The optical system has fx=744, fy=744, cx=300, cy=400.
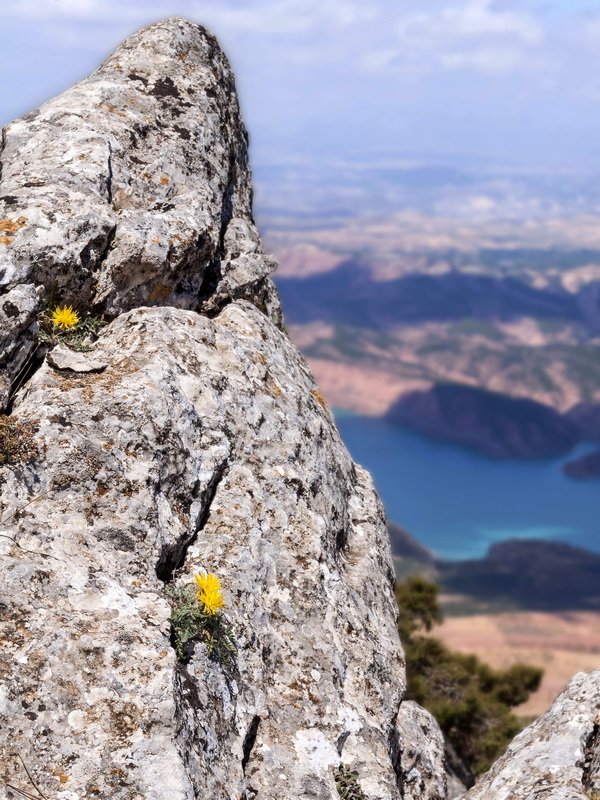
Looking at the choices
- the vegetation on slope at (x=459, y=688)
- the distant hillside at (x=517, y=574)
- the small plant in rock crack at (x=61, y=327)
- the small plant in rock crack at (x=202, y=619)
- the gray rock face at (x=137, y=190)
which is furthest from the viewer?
the distant hillside at (x=517, y=574)

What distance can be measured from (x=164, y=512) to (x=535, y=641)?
78.0 meters

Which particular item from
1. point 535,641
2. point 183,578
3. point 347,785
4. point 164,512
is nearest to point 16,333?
point 164,512

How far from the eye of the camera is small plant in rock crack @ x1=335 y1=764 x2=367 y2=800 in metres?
5.49

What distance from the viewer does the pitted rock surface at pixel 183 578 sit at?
4.49m

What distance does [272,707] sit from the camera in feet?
18.3

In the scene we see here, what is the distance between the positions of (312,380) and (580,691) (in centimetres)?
419

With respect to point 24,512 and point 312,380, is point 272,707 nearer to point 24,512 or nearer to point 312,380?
point 24,512

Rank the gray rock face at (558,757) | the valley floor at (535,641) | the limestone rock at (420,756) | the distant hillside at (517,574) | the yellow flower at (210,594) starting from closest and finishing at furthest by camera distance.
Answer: the yellow flower at (210,594)
the gray rock face at (558,757)
the limestone rock at (420,756)
the valley floor at (535,641)
the distant hillside at (517,574)

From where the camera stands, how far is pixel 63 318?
6.19m

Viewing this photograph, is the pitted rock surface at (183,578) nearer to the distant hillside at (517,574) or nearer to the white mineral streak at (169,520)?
the white mineral streak at (169,520)

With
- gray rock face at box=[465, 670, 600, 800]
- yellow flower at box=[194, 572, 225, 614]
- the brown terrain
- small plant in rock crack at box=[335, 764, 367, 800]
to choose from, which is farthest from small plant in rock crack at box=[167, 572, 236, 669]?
the brown terrain

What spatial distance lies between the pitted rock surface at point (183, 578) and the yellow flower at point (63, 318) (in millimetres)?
411

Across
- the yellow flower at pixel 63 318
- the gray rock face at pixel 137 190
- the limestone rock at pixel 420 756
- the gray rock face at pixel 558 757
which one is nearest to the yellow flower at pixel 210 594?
the gray rock face at pixel 137 190

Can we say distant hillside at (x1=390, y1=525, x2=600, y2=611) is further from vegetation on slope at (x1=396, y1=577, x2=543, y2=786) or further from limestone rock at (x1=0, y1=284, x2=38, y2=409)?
limestone rock at (x1=0, y1=284, x2=38, y2=409)
